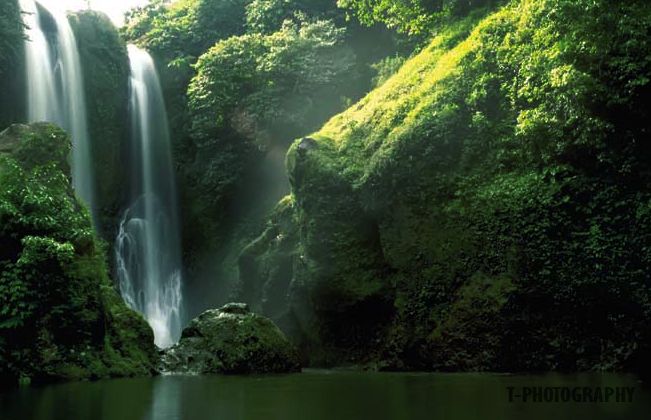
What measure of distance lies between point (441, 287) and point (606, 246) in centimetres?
293

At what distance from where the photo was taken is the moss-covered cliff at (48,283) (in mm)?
9102

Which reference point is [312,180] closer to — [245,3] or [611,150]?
[611,150]

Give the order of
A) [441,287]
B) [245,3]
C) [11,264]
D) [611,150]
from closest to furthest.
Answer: [11,264] → [611,150] → [441,287] → [245,3]

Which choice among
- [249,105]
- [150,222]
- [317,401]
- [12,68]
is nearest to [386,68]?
[249,105]

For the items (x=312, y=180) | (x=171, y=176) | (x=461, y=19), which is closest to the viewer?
(x=312, y=180)

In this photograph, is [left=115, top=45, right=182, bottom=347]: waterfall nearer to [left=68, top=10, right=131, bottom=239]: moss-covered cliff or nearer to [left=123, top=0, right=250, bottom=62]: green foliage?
[left=68, top=10, right=131, bottom=239]: moss-covered cliff

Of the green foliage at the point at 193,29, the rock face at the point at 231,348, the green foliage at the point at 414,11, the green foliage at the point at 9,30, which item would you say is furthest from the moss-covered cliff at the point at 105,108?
the rock face at the point at 231,348

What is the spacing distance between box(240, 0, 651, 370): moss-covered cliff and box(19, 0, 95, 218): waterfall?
30.5 feet

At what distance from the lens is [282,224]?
1738 cm

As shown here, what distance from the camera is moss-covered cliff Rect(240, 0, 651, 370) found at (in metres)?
9.66

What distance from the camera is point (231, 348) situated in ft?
37.8

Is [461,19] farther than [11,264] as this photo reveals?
Yes

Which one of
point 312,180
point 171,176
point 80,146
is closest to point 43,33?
point 80,146

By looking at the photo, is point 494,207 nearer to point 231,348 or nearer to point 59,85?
point 231,348
